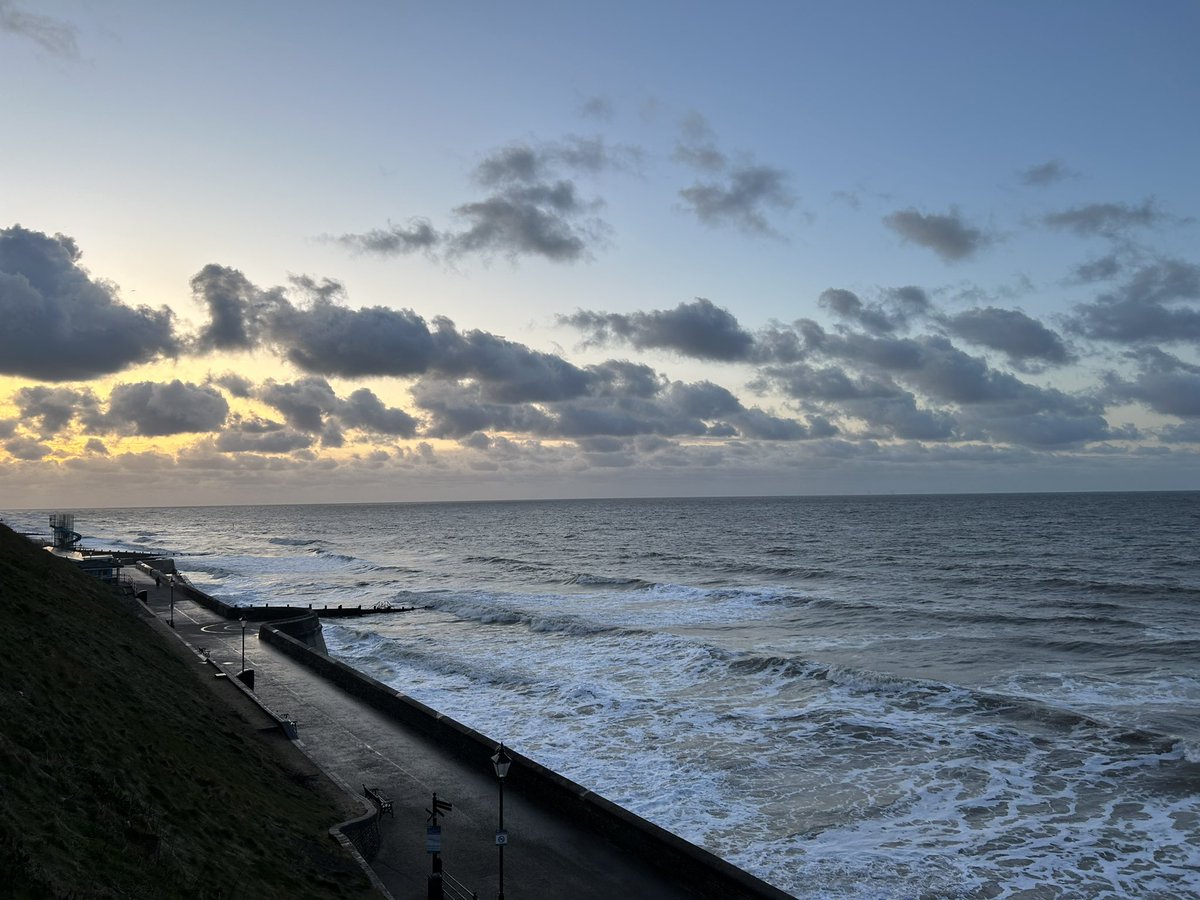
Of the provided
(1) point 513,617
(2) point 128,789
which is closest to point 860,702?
(2) point 128,789

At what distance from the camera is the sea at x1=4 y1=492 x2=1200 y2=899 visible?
18031mm

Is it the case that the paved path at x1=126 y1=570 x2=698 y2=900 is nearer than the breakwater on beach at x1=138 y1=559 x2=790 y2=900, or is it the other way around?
the breakwater on beach at x1=138 y1=559 x2=790 y2=900

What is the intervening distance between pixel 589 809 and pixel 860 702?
49.2ft

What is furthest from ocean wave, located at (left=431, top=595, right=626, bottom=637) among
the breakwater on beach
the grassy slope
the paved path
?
the grassy slope

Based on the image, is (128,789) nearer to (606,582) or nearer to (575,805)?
(575,805)

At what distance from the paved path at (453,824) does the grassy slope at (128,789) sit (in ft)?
6.42

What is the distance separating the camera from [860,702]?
2925 cm

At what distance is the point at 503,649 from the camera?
41094mm

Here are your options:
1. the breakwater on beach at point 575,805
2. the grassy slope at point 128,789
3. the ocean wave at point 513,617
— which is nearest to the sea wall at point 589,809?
the breakwater on beach at point 575,805

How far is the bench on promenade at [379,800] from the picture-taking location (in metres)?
→ 18.1

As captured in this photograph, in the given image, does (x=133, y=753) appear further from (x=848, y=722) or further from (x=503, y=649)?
(x=503, y=649)

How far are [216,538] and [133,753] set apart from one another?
497ft

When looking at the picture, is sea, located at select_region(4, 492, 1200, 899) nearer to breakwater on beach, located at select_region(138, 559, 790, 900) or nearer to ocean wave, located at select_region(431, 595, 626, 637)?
ocean wave, located at select_region(431, 595, 626, 637)

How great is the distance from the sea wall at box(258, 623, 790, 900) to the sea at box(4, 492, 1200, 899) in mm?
2352
